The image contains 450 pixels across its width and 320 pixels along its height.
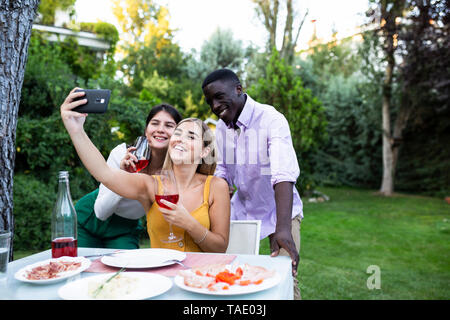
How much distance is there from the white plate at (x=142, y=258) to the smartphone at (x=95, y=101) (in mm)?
632

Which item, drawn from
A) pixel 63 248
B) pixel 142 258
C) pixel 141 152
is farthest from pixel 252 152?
pixel 63 248

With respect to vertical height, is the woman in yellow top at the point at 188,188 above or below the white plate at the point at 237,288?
above

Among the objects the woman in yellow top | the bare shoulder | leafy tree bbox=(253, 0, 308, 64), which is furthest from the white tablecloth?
leafy tree bbox=(253, 0, 308, 64)

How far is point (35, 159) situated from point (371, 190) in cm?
1234

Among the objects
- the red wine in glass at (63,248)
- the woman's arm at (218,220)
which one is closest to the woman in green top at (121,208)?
the woman's arm at (218,220)

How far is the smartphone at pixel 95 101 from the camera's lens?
163 centimetres

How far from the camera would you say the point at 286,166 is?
2.19 metres

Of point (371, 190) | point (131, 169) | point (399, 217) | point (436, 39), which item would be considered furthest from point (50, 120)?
point (371, 190)

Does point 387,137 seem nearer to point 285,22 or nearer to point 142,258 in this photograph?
point 285,22

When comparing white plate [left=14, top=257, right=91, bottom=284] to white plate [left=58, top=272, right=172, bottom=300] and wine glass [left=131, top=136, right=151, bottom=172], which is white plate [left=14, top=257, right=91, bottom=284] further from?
wine glass [left=131, top=136, right=151, bottom=172]

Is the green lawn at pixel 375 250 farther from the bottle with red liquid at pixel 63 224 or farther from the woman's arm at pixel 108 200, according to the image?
the bottle with red liquid at pixel 63 224

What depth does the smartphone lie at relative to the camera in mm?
1632

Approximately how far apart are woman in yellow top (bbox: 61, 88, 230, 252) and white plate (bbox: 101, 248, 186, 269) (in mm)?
212
